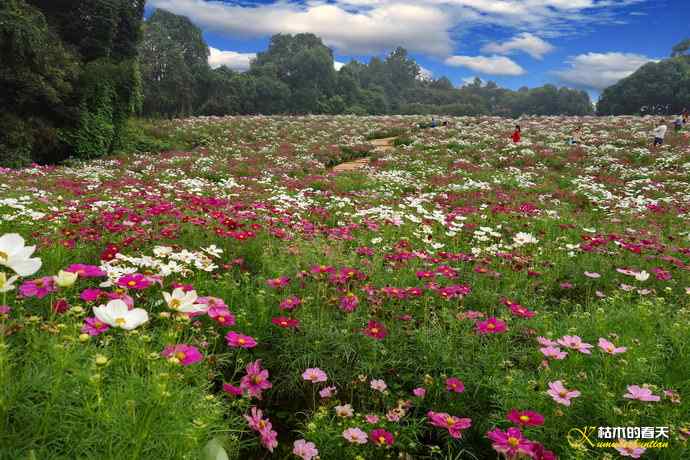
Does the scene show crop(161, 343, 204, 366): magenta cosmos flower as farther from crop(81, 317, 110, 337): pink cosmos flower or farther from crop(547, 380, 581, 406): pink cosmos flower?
crop(547, 380, 581, 406): pink cosmos flower

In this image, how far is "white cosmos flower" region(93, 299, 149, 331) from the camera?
4.89 feet

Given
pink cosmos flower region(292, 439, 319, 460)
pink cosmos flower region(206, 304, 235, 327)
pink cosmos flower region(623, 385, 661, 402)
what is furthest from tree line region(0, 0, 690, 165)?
pink cosmos flower region(623, 385, 661, 402)

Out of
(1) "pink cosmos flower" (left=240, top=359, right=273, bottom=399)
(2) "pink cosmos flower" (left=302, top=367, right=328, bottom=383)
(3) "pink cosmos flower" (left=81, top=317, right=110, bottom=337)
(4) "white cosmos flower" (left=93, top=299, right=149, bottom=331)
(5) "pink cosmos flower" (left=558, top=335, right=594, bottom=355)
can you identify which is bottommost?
(2) "pink cosmos flower" (left=302, top=367, right=328, bottom=383)

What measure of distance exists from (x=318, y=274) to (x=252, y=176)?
9.97 m

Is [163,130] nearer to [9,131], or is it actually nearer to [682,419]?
[9,131]

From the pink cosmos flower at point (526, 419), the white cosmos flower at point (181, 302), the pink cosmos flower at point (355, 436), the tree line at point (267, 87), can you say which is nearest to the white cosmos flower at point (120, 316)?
the white cosmos flower at point (181, 302)

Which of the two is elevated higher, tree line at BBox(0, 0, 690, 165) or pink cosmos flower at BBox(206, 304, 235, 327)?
tree line at BBox(0, 0, 690, 165)

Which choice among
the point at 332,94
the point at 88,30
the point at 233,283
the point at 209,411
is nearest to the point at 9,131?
the point at 88,30

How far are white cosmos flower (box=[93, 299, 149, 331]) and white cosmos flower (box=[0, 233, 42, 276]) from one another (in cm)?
25

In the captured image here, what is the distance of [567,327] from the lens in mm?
3488

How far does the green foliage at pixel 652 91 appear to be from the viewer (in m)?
54.3

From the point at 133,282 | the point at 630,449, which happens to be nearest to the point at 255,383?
the point at 133,282

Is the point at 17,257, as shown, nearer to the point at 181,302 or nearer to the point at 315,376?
the point at 181,302

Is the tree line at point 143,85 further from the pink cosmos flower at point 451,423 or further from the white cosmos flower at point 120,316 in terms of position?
the pink cosmos flower at point 451,423
